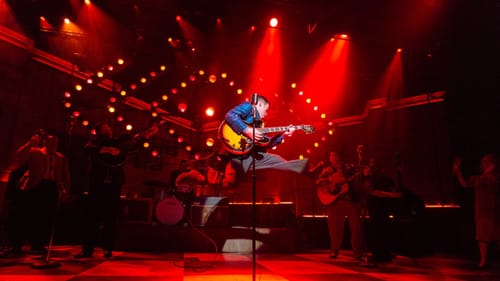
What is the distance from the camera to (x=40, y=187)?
5.94 meters

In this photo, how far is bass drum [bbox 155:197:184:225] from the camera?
730cm

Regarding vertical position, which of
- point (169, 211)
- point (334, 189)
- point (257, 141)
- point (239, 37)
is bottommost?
point (169, 211)

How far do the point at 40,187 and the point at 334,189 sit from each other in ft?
18.3

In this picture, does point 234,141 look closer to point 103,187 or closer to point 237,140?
point 237,140

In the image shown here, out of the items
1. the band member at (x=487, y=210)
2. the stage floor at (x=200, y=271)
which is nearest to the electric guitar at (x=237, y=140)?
the stage floor at (x=200, y=271)

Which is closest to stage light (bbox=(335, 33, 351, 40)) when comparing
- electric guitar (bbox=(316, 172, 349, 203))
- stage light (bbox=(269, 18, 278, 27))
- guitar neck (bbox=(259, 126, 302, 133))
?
stage light (bbox=(269, 18, 278, 27))

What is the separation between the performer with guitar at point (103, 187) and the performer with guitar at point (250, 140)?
1915 mm

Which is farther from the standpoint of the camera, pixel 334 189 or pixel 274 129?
pixel 334 189

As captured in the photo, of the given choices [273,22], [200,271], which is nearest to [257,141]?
[200,271]

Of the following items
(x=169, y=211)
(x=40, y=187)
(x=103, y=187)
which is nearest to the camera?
(x=103, y=187)

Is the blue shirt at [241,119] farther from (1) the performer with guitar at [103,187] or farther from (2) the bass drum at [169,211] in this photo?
(2) the bass drum at [169,211]

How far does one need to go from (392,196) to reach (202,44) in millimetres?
7478

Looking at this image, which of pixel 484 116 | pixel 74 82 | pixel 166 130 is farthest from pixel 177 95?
pixel 484 116

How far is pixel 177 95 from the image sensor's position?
41.8ft
